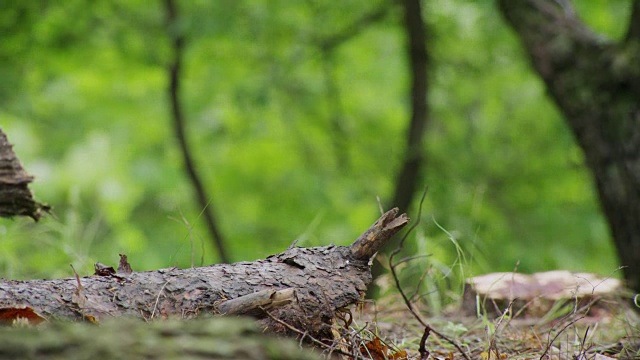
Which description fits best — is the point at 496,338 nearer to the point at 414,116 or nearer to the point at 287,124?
the point at 414,116

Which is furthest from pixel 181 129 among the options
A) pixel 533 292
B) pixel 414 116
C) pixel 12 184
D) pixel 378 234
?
pixel 378 234

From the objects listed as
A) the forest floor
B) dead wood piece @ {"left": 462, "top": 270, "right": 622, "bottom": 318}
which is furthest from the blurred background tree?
the forest floor

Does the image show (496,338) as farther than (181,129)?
No

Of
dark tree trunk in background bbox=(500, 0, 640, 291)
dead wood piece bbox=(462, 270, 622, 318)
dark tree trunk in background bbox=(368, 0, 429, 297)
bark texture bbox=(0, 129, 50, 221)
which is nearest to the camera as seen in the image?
bark texture bbox=(0, 129, 50, 221)

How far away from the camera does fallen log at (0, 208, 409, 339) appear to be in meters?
1.41

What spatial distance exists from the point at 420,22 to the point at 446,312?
3941 millimetres

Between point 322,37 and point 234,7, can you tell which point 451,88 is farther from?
point 234,7

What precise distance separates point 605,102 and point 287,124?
517 cm

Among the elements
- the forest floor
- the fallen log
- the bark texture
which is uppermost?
the bark texture

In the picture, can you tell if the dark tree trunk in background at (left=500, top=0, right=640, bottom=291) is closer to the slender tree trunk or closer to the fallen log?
the fallen log

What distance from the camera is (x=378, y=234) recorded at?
164 centimetres

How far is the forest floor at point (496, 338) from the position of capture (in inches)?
64.8

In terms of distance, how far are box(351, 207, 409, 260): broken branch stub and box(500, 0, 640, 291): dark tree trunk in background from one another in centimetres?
235

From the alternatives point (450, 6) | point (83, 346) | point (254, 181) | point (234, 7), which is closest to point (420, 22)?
point (450, 6)
